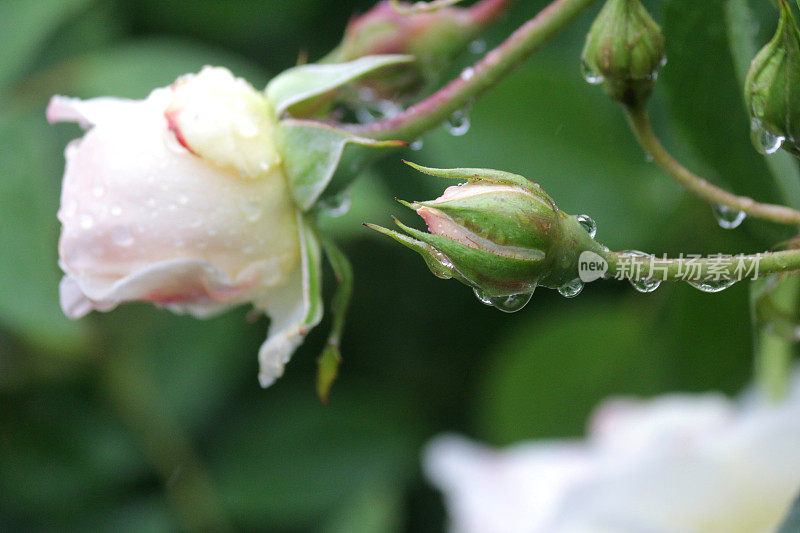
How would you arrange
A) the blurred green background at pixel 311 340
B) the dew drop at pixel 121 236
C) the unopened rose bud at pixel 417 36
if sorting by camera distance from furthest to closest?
the blurred green background at pixel 311 340
the unopened rose bud at pixel 417 36
the dew drop at pixel 121 236

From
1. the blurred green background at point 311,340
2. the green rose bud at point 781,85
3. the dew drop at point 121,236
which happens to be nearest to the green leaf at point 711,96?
the green rose bud at point 781,85

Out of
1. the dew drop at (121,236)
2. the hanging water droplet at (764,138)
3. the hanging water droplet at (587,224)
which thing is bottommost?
the dew drop at (121,236)

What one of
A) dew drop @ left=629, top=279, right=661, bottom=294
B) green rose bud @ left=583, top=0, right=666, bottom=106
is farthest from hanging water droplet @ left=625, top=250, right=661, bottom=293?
green rose bud @ left=583, top=0, right=666, bottom=106

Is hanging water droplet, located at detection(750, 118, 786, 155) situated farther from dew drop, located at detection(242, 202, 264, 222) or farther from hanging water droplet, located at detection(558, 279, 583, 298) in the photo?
dew drop, located at detection(242, 202, 264, 222)

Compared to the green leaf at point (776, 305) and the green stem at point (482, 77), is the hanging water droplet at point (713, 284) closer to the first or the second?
the green leaf at point (776, 305)

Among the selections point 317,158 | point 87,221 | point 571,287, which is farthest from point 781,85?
point 87,221
